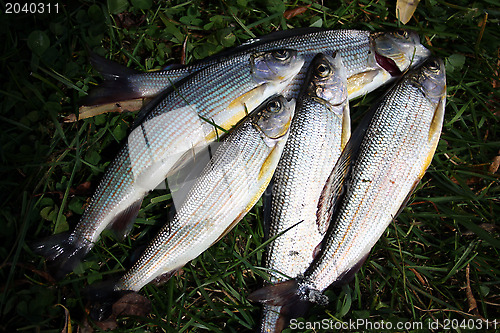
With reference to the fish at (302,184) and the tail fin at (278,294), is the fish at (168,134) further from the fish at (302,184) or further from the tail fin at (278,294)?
the tail fin at (278,294)

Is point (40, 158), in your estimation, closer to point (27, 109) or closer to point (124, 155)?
point (27, 109)

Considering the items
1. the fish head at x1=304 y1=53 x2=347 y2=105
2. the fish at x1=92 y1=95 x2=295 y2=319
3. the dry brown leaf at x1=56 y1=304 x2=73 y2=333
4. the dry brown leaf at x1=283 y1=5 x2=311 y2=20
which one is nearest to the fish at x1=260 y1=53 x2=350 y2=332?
the fish head at x1=304 y1=53 x2=347 y2=105

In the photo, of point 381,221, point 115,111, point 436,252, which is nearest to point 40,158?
point 115,111

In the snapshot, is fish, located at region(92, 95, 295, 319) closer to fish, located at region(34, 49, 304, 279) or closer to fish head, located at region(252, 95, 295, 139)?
fish head, located at region(252, 95, 295, 139)

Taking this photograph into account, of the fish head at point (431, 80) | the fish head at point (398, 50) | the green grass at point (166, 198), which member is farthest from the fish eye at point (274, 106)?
the fish head at point (431, 80)

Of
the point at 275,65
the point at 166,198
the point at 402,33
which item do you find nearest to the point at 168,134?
the point at 166,198

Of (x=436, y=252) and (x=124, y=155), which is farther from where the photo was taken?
(x=436, y=252)
